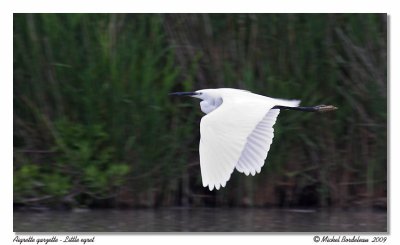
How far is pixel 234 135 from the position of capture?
14.5ft

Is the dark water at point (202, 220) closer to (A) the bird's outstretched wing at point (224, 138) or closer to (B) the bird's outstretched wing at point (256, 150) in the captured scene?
(B) the bird's outstretched wing at point (256, 150)

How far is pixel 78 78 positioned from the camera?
230 inches

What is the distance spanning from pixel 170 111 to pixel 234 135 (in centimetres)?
148

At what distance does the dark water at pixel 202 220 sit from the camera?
17.6ft

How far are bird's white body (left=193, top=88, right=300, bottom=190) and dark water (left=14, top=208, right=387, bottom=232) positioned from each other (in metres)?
0.60

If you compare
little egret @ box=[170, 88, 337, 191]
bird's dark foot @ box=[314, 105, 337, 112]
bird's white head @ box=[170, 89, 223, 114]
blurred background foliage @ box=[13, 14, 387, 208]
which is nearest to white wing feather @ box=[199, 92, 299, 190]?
little egret @ box=[170, 88, 337, 191]

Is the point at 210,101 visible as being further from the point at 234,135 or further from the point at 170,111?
the point at 234,135

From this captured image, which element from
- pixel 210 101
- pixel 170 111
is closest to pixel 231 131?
pixel 210 101

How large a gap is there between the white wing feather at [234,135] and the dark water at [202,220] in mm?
589

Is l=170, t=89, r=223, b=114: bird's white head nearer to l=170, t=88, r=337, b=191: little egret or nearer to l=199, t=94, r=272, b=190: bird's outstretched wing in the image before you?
l=170, t=88, r=337, b=191: little egret

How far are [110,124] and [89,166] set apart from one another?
258 mm

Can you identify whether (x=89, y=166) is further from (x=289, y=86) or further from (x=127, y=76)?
(x=289, y=86)
